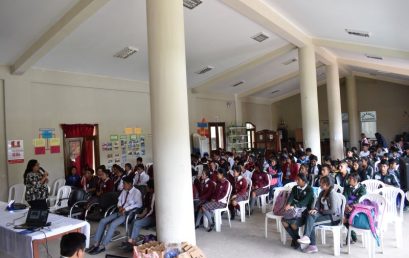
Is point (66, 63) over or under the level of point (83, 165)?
over

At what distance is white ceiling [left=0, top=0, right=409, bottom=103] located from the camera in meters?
5.14

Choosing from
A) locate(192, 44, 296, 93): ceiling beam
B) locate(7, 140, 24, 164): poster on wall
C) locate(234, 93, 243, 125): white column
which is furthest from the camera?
locate(234, 93, 243, 125): white column

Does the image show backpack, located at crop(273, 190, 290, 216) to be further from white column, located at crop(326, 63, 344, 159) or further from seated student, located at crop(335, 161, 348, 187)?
white column, located at crop(326, 63, 344, 159)

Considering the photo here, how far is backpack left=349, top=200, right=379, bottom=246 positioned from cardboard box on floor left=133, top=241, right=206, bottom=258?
1810 millimetres

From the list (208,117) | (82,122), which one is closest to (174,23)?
(82,122)

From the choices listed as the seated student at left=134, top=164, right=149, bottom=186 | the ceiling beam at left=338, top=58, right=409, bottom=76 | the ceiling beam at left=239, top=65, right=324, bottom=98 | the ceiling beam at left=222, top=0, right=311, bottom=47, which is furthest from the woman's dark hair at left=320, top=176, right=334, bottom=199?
the ceiling beam at left=239, top=65, right=324, bottom=98

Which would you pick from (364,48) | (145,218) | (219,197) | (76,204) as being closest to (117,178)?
(76,204)

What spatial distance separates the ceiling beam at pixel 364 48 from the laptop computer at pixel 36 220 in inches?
301

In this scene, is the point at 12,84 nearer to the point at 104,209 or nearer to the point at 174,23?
the point at 104,209

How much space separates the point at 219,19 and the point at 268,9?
102cm

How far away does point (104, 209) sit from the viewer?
5289mm

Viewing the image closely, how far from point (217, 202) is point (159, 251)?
1.65 metres

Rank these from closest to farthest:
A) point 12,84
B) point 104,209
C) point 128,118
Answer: point 104,209 < point 12,84 < point 128,118

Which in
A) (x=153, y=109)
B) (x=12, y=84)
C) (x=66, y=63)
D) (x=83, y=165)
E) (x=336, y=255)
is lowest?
(x=336, y=255)
